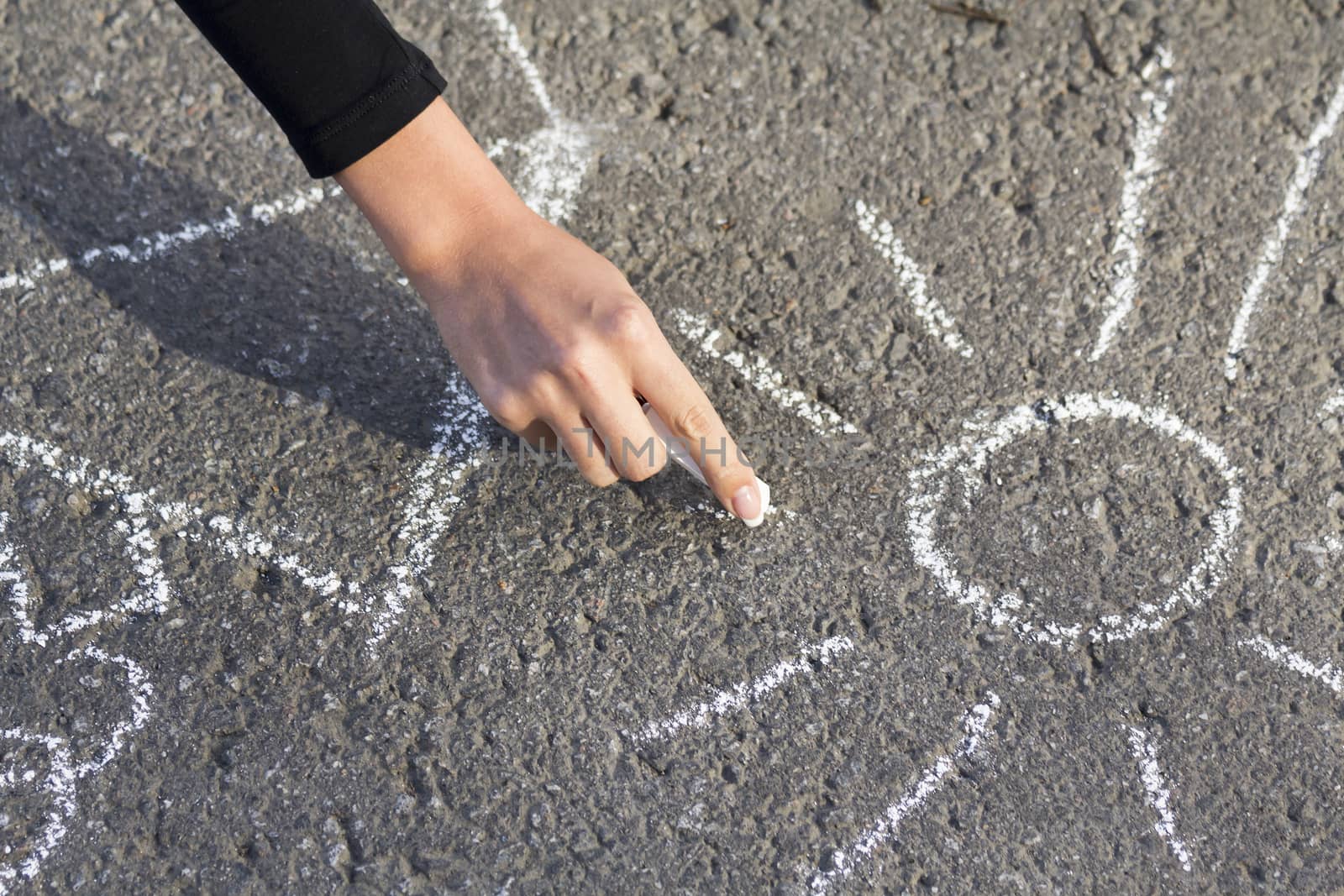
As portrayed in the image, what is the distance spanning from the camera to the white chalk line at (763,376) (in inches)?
68.7

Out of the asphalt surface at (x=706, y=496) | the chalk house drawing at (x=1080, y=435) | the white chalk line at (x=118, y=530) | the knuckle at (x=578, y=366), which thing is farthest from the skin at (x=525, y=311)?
the white chalk line at (x=118, y=530)

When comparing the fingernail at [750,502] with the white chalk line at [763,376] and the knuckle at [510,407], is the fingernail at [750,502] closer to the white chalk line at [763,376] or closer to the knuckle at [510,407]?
the white chalk line at [763,376]

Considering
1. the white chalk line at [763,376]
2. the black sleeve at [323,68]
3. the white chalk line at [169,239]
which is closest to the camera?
the black sleeve at [323,68]

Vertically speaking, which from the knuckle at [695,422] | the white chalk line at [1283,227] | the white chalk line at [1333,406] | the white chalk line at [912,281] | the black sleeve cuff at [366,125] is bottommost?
the white chalk line at [1333,406]

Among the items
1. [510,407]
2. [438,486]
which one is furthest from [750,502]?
[438,486]

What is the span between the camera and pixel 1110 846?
1447mm

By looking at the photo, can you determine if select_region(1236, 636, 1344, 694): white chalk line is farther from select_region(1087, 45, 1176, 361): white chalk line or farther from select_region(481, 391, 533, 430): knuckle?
select_region(481, 391, 533, 430): knuckle

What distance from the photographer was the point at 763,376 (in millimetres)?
1791

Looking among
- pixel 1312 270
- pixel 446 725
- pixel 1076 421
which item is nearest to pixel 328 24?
pixel 446 725

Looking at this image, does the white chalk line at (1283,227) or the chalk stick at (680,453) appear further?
the white chalk line at (1283,227)

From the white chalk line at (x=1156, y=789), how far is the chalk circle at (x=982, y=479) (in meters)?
0.15

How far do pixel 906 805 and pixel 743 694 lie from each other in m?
0.27

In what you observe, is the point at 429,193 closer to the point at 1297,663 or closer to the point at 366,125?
the point at 366,125

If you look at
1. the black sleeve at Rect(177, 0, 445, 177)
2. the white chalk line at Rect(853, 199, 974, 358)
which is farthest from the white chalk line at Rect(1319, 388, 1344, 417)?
the black sleeve at Rect(177, 0, 445, 177)
